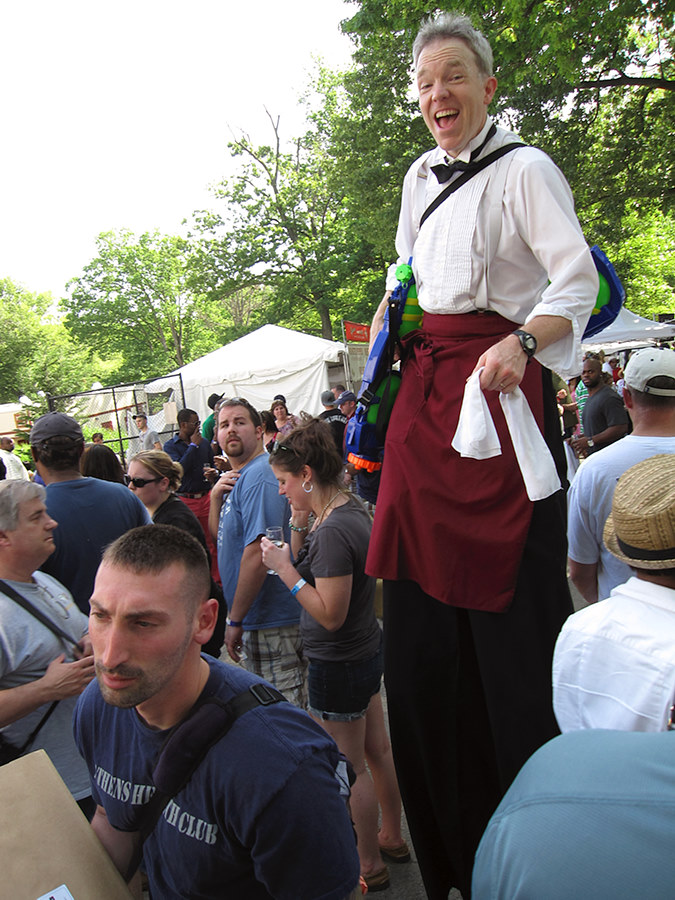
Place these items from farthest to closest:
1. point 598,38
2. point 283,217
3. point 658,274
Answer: point 658,274 → point 283,217 → point 598,38

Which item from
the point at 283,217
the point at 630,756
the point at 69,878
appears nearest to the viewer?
the point at 630,756

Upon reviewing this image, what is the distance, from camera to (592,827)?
2.12ft

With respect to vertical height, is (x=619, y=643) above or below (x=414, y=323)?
below

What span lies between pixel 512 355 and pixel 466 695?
1069mm

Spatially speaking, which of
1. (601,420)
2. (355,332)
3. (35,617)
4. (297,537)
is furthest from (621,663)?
(355,332)

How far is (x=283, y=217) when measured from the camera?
28.4 m

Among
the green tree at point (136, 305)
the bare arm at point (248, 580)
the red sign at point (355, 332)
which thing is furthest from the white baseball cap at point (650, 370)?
the green tree at point (136, 305)

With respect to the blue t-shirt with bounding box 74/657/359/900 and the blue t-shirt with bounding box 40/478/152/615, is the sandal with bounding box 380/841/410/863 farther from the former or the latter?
the blue t-shirt with bounding box 40/478/152/615

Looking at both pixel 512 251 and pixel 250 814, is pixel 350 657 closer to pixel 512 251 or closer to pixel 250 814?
pixel 250 814

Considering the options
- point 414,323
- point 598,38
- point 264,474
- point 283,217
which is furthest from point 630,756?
point 283,217

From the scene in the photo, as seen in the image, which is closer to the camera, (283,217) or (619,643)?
(619,643)

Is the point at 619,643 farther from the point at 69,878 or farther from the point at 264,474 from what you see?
the point at 264,474

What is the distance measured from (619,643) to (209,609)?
1007 millimetres

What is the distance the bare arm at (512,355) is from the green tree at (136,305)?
35.6 meters
